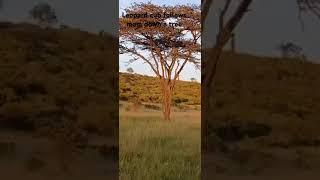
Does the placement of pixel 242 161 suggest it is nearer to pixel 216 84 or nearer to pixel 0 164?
pixel 216 84

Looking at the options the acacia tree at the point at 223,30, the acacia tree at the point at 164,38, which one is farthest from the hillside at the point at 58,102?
the acacia tree at the point at 223,30

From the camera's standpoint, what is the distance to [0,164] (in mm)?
5762

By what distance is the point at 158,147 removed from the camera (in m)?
5.62

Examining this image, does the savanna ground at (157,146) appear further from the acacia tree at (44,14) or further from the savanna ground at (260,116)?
the acacia tree at (44,14)

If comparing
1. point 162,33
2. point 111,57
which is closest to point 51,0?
point 111,57

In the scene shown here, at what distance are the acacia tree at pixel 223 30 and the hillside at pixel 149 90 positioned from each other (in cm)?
12

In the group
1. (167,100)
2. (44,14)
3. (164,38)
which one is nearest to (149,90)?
(167,100)

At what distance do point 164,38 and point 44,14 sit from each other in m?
1.32

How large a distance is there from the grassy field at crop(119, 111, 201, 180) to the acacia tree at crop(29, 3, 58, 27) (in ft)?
4.12

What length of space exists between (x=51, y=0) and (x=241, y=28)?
2.07 m

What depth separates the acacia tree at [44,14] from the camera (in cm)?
564

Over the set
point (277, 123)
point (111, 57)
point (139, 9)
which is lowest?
point (277, 123)

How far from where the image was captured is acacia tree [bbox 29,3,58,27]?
18.5 feet

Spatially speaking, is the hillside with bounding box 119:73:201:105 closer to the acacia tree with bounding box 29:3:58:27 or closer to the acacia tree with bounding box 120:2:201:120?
the acacia tree with bounding box 120:2:201:120
